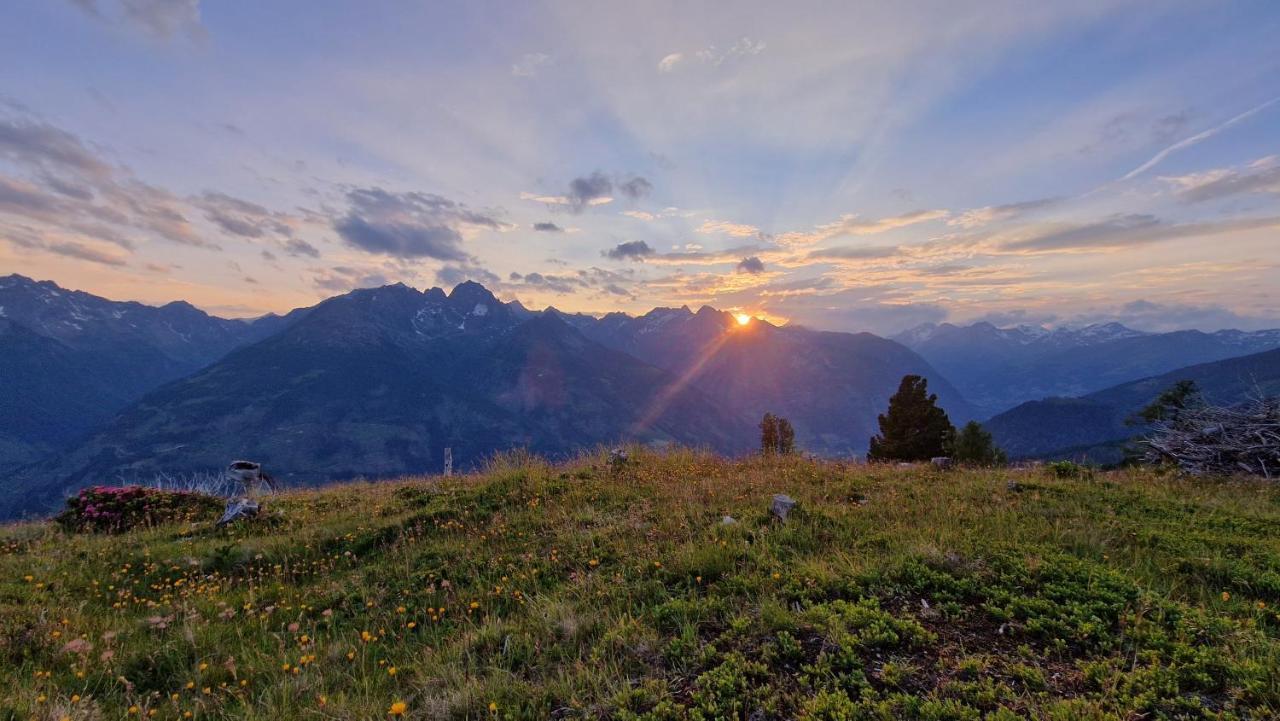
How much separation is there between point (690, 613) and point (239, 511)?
10.9 metres

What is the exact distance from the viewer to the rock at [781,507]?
842cm

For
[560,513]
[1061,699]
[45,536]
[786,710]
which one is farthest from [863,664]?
[45,536]

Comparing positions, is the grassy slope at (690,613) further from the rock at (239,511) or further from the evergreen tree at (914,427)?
the evergreen tree at (914,427)

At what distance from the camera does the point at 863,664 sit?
178 inches

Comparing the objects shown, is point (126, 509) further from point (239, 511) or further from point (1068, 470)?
point (1068, 470)

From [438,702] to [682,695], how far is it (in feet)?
6.80

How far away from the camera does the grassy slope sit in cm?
424

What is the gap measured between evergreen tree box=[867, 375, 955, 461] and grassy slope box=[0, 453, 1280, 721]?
3188 centimetres

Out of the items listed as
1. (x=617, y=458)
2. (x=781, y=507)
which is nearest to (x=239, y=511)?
(x=617, y=458)

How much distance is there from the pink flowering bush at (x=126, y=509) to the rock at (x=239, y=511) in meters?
1.58

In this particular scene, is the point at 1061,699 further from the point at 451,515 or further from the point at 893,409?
the point at 893,409

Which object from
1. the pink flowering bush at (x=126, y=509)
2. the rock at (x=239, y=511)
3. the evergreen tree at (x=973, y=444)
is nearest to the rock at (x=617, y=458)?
the rock at (x=239, y=511)

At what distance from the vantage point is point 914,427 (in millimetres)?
41031

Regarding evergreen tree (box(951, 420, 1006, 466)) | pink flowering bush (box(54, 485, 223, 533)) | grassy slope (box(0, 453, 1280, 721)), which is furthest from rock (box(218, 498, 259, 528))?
evergreen tree (box(951, 420, 1006, 466))
